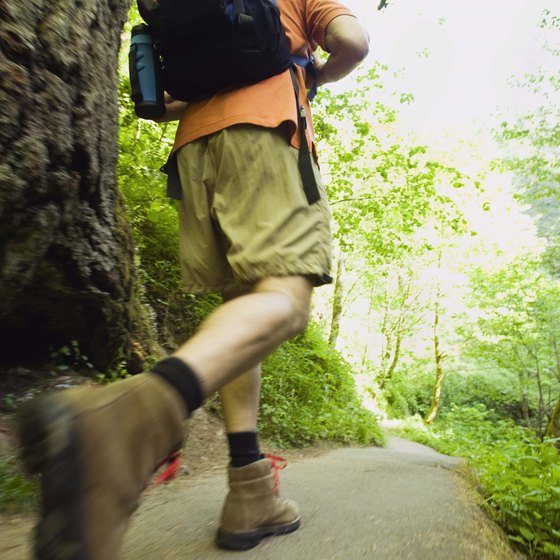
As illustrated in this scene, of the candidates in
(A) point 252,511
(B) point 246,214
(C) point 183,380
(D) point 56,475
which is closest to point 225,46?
(B) point 246,214

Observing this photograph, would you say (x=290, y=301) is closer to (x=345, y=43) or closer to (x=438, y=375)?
(x=345, y=43)

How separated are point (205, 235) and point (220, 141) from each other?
0.35 m

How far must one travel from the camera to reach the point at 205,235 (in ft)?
5.51

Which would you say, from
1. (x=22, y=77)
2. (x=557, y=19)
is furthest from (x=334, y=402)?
(x=557, y=19)

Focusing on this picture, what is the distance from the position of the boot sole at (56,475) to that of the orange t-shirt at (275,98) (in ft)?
3.72

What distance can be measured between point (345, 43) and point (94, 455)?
166 cm

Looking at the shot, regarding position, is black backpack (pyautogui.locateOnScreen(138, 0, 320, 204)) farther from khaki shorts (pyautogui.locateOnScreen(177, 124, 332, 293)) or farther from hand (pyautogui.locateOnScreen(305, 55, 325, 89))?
hand (pyautogui.locateOnScreen(305, 55, 325, 89))

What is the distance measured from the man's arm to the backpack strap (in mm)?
251

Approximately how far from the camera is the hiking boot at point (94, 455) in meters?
0.74

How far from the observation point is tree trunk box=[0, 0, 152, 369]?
148cm

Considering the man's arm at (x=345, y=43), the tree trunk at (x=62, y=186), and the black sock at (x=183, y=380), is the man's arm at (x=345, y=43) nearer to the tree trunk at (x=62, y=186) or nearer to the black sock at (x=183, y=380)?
the tree trunk at (x=62, y=186)

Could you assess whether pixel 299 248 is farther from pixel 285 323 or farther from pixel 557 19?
pixel 557 19

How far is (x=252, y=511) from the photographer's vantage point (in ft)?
4.95

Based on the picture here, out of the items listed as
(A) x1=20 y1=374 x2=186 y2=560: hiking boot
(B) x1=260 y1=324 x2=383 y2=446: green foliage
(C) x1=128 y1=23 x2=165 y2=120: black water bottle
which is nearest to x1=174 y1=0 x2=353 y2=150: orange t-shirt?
(C) x1=128 y1=23 x2=165 y2=120: black water bottle
